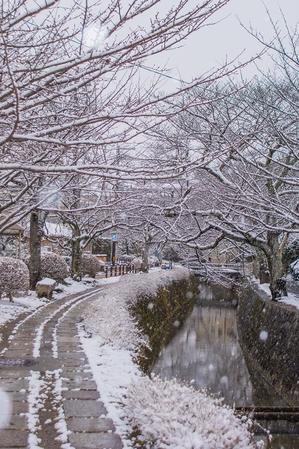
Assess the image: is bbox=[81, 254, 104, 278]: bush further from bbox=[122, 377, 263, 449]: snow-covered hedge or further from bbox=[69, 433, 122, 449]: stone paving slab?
bbox=[69, 433, 122, 449]: stone paving slab

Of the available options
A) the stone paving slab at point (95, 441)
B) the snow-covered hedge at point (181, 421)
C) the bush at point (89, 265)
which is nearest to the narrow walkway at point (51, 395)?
the stone paving slab at point (95, 441)

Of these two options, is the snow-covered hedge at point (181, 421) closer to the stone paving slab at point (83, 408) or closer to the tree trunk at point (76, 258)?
the stone paving slab at point (83, 408)

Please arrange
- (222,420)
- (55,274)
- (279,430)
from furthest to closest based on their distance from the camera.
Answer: (55,274)
(279,430)
(222,420)

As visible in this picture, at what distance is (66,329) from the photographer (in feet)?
40.7

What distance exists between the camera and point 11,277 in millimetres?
16344

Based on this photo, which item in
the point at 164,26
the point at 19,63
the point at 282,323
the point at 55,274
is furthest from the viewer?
the point at 55,274

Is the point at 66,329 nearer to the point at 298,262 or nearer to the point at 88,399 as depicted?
the point at 88,399

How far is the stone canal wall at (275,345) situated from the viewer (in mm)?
12070

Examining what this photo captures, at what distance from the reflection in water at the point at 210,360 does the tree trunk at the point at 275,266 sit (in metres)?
2.95

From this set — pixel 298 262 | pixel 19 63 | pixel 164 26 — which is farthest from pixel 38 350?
pixel 298 262

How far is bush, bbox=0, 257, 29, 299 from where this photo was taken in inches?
636

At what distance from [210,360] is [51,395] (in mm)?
11475

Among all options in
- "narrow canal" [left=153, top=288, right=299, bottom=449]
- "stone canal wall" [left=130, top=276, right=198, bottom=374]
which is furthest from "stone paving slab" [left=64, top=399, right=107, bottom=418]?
"stone canal wall" [left=130, top=276, right=198, bottom=374]

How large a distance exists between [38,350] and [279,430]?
16.7 ft
